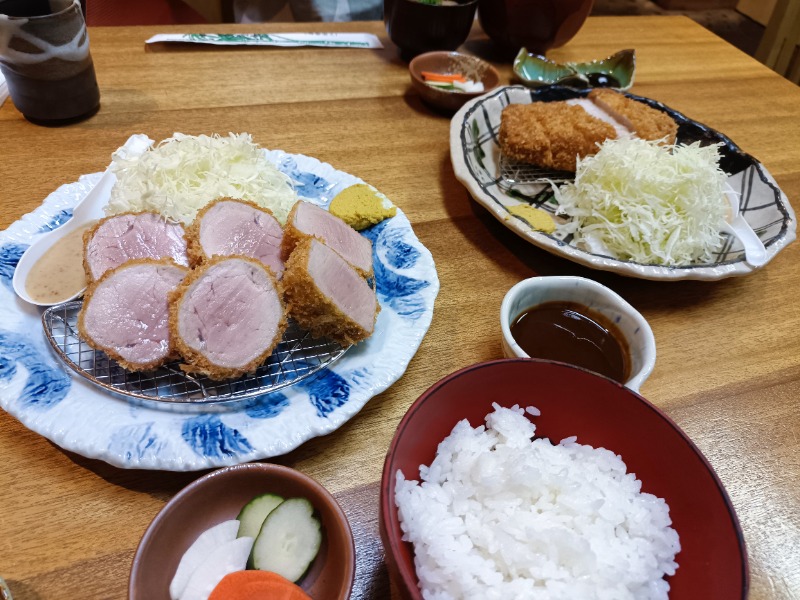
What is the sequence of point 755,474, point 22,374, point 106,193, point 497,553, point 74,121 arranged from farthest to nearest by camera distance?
point 74,121, point 106,193, point 755,474, point 22,374, point 497,553

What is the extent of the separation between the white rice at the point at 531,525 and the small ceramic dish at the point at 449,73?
2.04 m

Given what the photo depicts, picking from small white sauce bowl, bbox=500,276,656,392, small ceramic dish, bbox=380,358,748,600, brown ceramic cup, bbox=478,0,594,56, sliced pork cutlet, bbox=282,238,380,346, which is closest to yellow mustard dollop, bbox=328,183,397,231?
sliced pork cutlet, bbox=282,238,380,346

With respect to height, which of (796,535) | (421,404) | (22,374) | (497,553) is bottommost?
(796,535)

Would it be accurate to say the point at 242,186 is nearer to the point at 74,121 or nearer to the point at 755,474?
the point at 74,121

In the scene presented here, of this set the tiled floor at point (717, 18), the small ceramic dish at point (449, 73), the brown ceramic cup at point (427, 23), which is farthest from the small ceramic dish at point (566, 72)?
the tiled floor at point (717, 18)

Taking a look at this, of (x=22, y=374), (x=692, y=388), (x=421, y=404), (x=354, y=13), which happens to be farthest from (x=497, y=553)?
(x=354, y=13)

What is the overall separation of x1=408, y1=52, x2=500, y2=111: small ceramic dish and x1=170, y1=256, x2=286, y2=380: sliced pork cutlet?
164cm

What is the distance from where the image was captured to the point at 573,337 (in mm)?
1605

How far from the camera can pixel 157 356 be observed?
144cm

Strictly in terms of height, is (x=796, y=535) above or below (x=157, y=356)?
below

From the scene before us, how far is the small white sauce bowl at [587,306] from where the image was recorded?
1484mm

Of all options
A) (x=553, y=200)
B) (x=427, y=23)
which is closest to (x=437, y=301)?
(x=553, y=200)

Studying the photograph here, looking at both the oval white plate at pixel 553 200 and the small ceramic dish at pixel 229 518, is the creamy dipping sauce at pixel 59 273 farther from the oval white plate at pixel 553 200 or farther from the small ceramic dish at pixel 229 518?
the oval white plate at pixel 553 200

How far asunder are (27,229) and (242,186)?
0.70 meters
